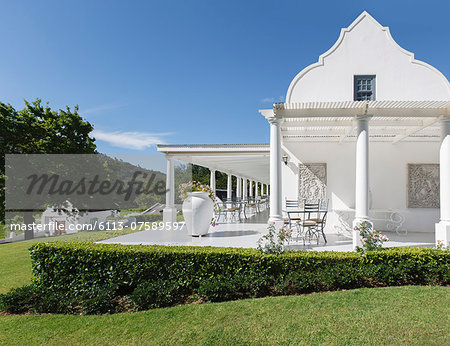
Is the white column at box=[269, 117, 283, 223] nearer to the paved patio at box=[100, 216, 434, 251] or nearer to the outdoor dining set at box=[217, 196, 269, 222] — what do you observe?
the paved patio at box=[100, 216, 434, 251]

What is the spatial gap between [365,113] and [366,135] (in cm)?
49

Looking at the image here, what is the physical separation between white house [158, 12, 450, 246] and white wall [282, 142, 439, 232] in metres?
0.03

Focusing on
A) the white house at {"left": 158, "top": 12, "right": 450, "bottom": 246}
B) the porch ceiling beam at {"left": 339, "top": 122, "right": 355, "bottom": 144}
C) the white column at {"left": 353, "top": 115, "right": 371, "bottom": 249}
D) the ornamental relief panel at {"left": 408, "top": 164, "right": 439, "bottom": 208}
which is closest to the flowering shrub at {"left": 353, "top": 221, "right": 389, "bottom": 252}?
the white column at {"left": 353, "top": 115, "right": 371, "bottom": 249}

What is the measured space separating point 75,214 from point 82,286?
31.5ft

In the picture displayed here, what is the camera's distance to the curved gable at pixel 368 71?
736 cm

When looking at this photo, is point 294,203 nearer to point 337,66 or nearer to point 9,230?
point 337,66

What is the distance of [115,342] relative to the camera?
9.43 ft

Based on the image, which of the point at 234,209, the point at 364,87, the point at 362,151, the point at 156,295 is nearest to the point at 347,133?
the point at 364,87

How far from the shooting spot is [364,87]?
7.69 m

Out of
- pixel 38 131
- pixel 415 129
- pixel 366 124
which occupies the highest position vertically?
pixel 38 131

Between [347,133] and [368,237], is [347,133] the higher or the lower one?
the higher one

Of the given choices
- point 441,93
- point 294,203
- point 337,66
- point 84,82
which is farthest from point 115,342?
point 84,82

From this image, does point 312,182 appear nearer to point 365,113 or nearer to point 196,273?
point 365,113

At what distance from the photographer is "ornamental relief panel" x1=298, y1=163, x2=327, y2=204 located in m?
8.71
